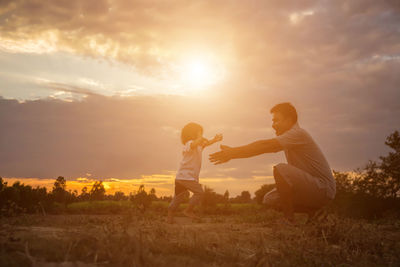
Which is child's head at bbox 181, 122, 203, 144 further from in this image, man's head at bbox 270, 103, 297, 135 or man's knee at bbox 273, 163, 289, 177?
man's knee at bbox 273, 163, 289, 177

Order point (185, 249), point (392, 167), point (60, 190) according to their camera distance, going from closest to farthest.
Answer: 1. point (185, 249)
2. point (60, 190)
3. point (392, 167)

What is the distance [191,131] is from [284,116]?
12.8 ft

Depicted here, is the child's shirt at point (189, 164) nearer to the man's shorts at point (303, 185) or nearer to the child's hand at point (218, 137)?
the child's hand at point (218, 137)

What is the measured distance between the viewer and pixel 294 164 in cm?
611

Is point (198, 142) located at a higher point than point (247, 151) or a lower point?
higher

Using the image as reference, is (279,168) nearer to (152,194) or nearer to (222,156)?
(222,156)

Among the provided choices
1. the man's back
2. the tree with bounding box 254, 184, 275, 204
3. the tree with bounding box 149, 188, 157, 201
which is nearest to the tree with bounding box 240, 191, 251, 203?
the tree with bounding box 254, 184, 275, 204

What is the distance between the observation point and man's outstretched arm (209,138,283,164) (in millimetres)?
5543

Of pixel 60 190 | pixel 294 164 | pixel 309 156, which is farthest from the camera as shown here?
pixel 60 190

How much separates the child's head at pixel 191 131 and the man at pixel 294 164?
367 cm

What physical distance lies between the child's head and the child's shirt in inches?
17.9

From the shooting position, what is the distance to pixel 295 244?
387cm

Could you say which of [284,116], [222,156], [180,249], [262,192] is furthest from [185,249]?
[262,192]

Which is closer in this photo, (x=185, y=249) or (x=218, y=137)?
(x=185, y=249)
